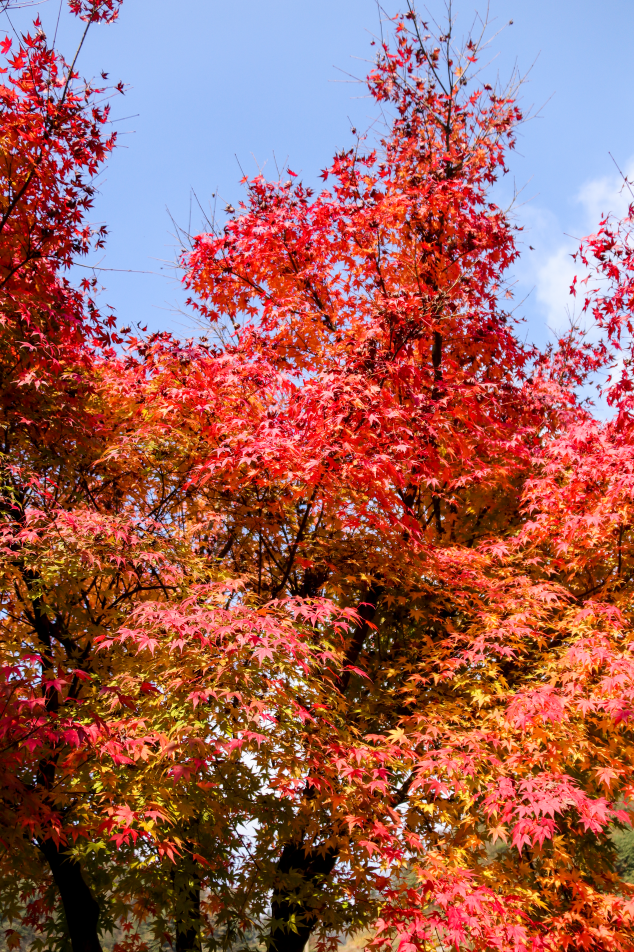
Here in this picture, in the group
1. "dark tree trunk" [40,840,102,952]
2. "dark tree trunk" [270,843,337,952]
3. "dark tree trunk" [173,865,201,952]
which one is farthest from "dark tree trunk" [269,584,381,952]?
"dark tree trunk" [40,840,102,952]

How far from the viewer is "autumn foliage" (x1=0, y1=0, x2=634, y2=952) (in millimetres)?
4434

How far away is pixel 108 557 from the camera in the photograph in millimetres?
4914

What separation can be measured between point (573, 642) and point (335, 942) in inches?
150

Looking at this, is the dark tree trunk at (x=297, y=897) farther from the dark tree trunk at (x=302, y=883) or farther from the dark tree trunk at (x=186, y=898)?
the dark tree trunk at (x=186, y=898)

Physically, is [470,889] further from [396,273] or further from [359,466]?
[396,273]

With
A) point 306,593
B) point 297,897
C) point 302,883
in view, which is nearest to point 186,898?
point 297,897

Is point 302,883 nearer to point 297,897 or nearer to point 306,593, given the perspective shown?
point 297,897

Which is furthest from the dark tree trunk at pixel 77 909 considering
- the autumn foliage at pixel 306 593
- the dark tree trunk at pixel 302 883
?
the dark tree trunk at pixel 302 883

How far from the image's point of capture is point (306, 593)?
6852 mm

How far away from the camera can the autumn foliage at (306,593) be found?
14.5 ft

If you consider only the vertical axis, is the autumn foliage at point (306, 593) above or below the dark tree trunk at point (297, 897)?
above

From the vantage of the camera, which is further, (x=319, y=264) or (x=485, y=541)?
(x=319, y=264)

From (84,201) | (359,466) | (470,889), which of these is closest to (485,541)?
(359,466)

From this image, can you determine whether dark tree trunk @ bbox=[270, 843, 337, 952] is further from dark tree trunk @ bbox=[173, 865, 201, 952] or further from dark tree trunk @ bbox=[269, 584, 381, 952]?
dark tree trunk @ bbox=[173, 865, 201, 952]
